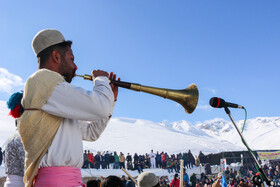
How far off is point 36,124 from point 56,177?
368 millimetres

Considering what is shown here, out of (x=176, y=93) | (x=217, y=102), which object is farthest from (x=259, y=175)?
(x=176, y=93)

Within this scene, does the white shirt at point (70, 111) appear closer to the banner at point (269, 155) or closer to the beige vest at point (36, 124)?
the beige vest at point (36, 124)

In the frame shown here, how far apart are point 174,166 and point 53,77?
27.8 metres

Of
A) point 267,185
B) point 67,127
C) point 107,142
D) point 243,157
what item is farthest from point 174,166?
point 67,127

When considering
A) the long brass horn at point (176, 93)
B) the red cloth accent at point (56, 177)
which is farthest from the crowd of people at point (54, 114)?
the long brass horn at point (176, 93)

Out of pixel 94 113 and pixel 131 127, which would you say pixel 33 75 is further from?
pixel 131 127

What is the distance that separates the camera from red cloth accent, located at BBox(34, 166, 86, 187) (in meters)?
1.90

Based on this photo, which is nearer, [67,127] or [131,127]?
[67,127]

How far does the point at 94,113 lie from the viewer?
1992 millimetres

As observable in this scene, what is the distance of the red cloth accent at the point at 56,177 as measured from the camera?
190 centimetres

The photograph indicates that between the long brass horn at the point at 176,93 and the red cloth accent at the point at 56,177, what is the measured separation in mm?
837

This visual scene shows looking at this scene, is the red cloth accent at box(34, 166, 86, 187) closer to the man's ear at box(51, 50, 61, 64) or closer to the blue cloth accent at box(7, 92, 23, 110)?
the blue cloth accent at box(7, 92, 23, 110)

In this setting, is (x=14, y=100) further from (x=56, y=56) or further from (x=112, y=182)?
(x=112, y=182)

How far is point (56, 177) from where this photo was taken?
74.9 inches
